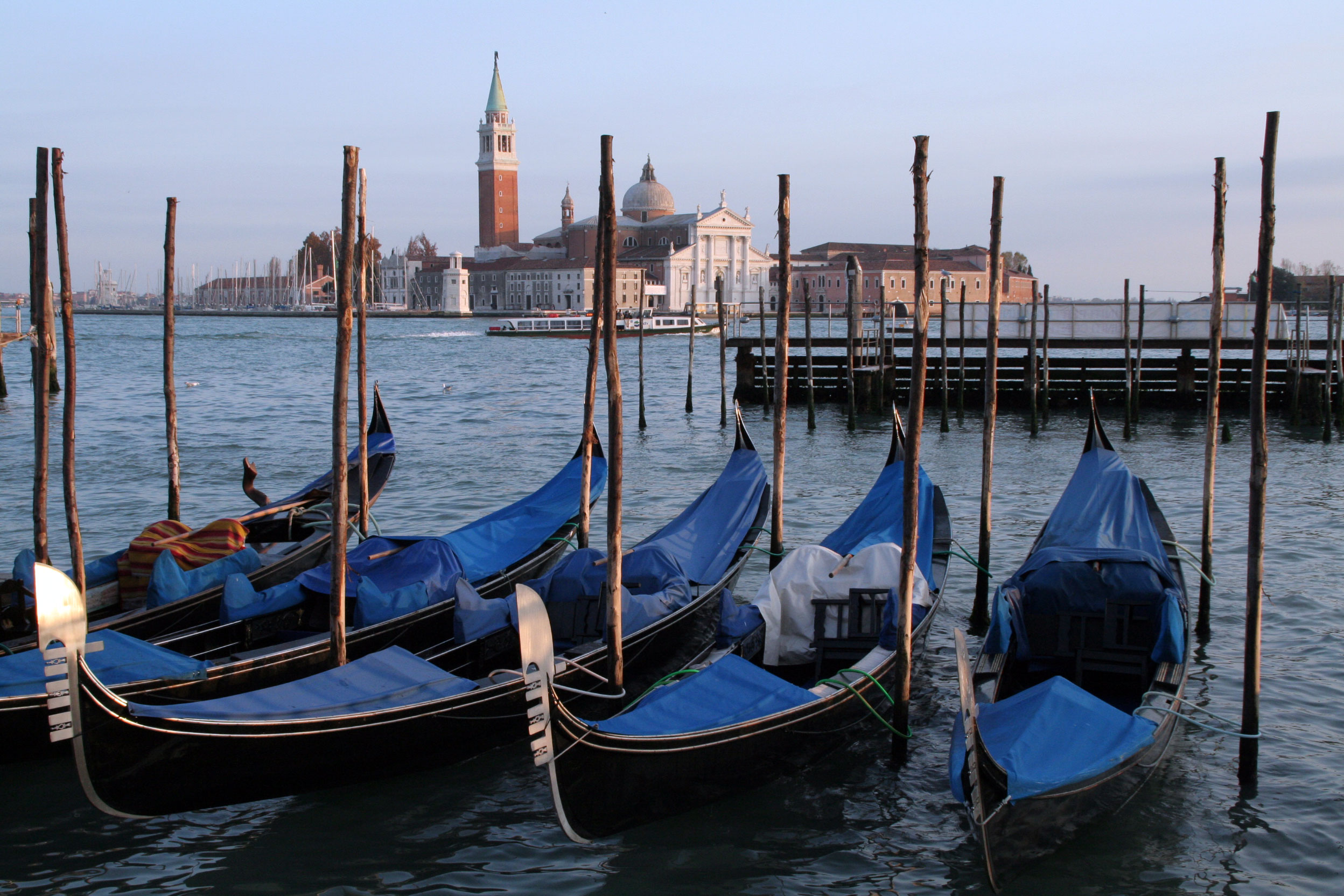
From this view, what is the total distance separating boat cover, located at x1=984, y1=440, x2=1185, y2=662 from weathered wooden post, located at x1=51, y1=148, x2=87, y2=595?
3.56 meters

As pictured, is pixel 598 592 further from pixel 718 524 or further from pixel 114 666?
pixel 114 666

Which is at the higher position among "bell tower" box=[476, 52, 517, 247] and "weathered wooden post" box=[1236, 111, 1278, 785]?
"bell tower" box=[476, 52, 517, 247]

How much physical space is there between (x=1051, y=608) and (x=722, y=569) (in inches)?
67.0

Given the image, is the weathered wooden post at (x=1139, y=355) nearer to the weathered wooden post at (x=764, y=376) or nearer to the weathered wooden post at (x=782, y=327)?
the weathered wooden post at (x=764, y=376)

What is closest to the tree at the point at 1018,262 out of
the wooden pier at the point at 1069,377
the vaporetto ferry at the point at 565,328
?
the vaporetto ferry at the point at 565,328

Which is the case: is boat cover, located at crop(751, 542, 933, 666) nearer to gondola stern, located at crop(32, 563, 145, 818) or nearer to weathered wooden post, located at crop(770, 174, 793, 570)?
weathered wooden post, located at crop(770, 174, 793, 570)

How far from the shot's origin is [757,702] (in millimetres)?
3369

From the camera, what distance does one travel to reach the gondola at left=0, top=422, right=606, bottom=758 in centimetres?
352

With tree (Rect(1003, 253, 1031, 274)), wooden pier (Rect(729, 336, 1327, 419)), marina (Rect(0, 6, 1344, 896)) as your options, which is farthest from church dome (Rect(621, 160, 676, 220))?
marina (Rect(0, 6, 1344, 896))

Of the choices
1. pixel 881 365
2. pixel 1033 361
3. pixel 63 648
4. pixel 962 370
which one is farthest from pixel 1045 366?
pixel 63 648

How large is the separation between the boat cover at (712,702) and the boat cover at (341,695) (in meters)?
0.73

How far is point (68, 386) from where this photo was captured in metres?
4.66

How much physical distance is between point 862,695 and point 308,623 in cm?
231

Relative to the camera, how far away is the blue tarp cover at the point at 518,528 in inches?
210
